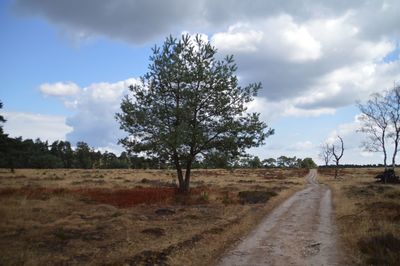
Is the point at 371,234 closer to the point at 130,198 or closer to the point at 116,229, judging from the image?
the point at 116,229

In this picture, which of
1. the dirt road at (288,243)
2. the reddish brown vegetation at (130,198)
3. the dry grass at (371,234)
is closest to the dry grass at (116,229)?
the reddish brown vegetation at (130,198)

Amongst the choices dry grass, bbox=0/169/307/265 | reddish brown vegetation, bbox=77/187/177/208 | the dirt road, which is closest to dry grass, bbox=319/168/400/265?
the dirt road

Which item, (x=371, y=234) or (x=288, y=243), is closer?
(x=288, y=243)

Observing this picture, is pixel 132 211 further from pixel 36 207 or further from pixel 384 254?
pixel 384 254

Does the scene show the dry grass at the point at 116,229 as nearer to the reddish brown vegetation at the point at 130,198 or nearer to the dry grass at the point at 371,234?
the reddish brown vegetation at the point at 130,198

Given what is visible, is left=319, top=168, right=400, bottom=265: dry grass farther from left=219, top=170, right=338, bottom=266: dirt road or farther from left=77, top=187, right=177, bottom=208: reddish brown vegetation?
left=77, top=187, right=177, bottom=208: reddish brown vegetation

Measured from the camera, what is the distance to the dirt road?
36.2 feet

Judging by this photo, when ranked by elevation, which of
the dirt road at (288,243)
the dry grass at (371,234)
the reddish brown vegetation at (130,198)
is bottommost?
the dirt road at (288,243)

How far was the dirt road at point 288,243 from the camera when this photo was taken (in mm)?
11047

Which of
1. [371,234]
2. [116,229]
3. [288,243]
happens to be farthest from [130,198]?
[371,234]

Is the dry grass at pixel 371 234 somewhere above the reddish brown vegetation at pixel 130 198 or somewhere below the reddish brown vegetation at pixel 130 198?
below

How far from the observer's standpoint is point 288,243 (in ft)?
44.1

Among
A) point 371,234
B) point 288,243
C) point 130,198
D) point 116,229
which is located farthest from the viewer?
point 130,198

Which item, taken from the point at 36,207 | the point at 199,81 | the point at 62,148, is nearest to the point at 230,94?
the point at 199,81
